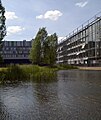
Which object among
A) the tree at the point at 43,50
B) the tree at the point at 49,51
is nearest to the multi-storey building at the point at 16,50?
the tree at the point at 49,51

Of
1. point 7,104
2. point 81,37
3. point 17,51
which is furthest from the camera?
point 17,51

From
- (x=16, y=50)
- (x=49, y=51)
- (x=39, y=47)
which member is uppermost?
(x=16, y=50)

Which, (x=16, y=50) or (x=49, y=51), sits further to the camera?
(x=16, y=50)

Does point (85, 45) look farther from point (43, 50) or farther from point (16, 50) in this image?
point (16, 50)

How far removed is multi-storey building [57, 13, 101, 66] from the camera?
10893 cm

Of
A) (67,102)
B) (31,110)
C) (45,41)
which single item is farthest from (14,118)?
(45,41)

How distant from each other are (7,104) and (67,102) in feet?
12.8

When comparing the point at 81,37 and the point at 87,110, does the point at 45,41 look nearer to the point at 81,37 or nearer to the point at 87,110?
the point at 81,37

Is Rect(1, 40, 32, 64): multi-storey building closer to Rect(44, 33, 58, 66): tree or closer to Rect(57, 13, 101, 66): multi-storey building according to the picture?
Rect(57, 13, 101, 66): multi-storey building

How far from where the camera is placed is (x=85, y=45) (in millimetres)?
124000

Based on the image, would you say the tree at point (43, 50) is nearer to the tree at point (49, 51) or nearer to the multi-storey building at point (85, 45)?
the tree at point (49, 51)

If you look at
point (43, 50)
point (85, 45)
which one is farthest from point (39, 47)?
point (85, 45)

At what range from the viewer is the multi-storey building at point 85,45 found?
109 metres

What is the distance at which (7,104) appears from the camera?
16516 mm
